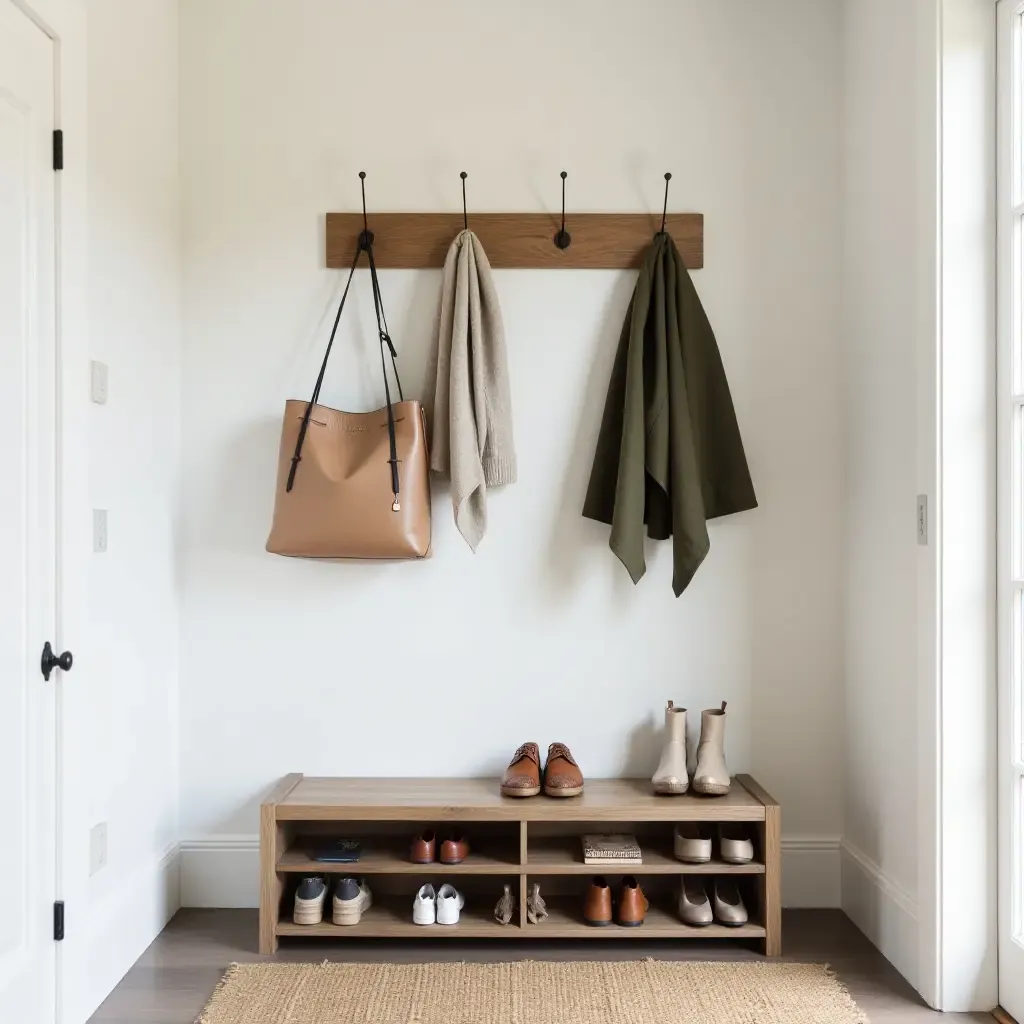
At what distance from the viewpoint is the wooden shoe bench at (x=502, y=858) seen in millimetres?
2230

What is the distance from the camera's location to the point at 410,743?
2541mm

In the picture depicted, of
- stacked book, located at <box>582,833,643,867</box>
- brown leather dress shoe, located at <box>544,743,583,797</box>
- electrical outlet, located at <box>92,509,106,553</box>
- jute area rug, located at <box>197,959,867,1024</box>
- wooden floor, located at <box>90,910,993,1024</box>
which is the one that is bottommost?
wooden floor, located at <box>90,910,993,1024</box>

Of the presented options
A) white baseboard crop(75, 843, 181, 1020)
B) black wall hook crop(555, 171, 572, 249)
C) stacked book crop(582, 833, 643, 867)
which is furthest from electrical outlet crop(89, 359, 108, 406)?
stacked book crop(582, 833, 643, 867)

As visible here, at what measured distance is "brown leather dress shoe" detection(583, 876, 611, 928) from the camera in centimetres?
224

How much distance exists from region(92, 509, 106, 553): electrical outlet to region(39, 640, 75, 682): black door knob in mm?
265

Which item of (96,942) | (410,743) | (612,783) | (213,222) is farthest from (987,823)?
(213,222)

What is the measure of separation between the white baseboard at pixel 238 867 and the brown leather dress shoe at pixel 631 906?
49cm

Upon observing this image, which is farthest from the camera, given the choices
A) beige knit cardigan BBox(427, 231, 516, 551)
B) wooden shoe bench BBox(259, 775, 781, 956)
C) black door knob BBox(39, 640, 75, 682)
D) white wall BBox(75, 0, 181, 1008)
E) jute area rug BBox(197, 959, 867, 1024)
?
beige knit cardigan BBox(427, 231, 516, 551)

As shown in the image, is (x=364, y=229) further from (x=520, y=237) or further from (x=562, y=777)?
(x=562, y=777)

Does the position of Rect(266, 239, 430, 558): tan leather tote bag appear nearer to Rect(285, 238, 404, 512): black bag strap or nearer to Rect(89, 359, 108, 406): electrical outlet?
Rect(285, 238, 404, 512): black bag strap

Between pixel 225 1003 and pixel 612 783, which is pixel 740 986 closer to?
pixel 612 783

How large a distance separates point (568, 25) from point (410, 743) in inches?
78.7

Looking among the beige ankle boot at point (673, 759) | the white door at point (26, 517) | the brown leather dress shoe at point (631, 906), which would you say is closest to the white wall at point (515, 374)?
the beige ankle boot at point (673, 759)

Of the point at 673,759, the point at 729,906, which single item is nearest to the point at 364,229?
the point at 673,759
